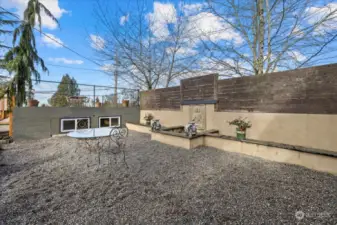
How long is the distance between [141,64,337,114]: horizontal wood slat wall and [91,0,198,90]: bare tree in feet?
11.1

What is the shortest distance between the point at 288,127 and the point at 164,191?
3.42m

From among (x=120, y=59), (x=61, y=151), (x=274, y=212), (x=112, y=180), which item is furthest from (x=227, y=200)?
(x=120, y=59)

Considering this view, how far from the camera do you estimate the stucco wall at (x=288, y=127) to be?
3.29 meters

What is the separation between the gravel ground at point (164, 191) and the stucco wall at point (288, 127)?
2.80 feet

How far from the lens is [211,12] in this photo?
6.44 meters

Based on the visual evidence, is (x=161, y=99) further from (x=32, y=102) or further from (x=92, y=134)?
(x=32, y=102)

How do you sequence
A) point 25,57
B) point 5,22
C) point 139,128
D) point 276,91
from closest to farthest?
point 276,91 → point 5,22 → point 25,57 → point 139,128

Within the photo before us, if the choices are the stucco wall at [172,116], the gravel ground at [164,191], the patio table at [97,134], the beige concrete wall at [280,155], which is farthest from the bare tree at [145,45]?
the gravel ground at [164,191]

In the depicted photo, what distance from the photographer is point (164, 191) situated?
7.65 feet

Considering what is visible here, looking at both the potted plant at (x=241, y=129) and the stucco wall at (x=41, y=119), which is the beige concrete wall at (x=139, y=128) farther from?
the potted plant at (x=241, y=129)

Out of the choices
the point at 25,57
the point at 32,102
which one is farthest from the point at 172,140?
the point at 25,57

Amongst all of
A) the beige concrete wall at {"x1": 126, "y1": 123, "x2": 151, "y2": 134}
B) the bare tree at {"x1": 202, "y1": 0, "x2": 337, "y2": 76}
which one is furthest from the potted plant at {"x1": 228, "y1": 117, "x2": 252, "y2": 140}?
the beige concrete wall at {"x1": 126, "y1": 123, "x2": 151, "y2": 134}

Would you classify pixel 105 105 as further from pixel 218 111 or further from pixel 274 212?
pixel 274 212
